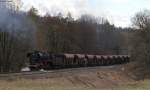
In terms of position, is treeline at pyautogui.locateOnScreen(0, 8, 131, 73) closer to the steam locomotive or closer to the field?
the steam locomotive

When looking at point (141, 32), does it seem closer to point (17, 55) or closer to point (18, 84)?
point (17, 55)

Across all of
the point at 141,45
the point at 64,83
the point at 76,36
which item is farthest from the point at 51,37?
the point at 64,83

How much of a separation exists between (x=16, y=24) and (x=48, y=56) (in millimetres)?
12671

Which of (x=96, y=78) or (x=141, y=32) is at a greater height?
(x=141, y=32)

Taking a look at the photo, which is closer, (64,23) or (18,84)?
(18,84)

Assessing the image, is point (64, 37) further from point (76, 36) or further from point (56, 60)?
point (56, 60)

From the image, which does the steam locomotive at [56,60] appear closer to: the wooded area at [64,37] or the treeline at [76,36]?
the wooded area at [64,37]

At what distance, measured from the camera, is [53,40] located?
96.1 m

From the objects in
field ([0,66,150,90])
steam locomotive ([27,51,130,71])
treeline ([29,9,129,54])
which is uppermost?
treeline ([29,9,129,54])

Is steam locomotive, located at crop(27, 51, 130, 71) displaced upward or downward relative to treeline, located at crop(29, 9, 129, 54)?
downward

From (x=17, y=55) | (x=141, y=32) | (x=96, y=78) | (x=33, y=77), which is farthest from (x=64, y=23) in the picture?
(x=33, y=77)

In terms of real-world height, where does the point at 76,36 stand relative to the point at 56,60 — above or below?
above

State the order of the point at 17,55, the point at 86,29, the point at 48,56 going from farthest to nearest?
the point at 86,29, the point at 17,55, the point at 48,56

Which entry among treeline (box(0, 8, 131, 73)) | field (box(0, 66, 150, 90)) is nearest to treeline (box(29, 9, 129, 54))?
treeline (box(0, 8, 131, 73))
